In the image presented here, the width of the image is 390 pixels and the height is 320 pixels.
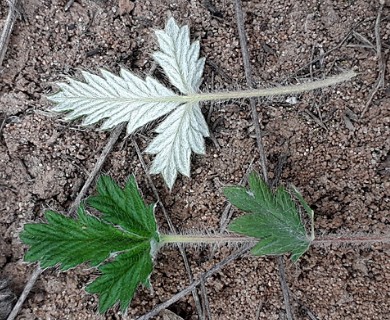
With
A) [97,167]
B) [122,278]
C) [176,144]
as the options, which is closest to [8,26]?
[97,167]

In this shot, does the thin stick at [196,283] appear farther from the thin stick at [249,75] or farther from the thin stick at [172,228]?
the thin stick at [249,75]

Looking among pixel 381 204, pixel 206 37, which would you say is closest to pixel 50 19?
pixel 206 37

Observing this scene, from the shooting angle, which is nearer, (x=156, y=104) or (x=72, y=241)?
(x=72, y=241)

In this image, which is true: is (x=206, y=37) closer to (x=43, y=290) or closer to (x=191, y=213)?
(x=191, y=213)

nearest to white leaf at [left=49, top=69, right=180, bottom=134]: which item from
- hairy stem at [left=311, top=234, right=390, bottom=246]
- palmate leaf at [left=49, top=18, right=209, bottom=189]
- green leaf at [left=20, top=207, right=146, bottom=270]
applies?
palmate leaf at [left=49, top=18, right=209, bottom=189]

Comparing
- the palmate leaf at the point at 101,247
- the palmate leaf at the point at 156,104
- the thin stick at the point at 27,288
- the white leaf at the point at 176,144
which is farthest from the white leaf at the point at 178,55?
the thin stick at the point at 27,288

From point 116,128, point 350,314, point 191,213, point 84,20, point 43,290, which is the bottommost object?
point 350,314

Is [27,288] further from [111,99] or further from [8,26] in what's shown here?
[8,26]
